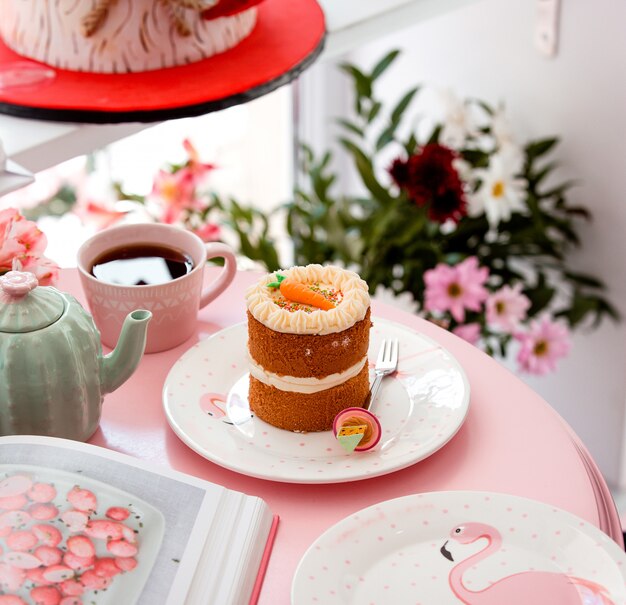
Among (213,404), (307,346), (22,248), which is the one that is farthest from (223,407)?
(22,248)

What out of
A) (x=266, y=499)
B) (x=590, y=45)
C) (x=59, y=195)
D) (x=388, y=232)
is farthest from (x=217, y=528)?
(x=59, y=195)

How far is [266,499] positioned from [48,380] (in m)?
0.19

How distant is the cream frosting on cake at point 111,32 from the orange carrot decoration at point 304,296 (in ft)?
1.28

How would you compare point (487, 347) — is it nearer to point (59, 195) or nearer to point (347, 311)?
point (347, 311)

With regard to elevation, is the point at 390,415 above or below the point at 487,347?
above

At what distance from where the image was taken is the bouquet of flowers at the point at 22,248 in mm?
738

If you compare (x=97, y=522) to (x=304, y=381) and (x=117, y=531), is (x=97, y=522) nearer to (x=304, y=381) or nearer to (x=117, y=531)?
(x=117, y=531)

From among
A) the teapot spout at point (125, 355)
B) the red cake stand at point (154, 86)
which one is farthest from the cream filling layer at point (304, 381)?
the red cake stand at point (154, 86)

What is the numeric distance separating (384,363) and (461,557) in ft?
0.77

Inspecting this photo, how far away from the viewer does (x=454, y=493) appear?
0.66 metres

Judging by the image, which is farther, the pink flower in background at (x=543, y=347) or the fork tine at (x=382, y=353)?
the pink flower in background at (x=543, y=347)

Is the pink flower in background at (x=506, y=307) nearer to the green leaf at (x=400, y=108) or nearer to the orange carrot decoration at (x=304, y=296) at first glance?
the green leaf at (x=400, y=108)

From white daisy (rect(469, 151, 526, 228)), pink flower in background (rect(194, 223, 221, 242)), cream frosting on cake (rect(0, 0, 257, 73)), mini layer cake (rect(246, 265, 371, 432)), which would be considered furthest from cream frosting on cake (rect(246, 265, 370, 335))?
white daisy (rect(469, 151, 526, 228))

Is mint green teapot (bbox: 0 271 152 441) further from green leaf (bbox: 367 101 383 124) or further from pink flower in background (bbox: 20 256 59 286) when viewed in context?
green leaf (bbox: 367 101 383 124)
